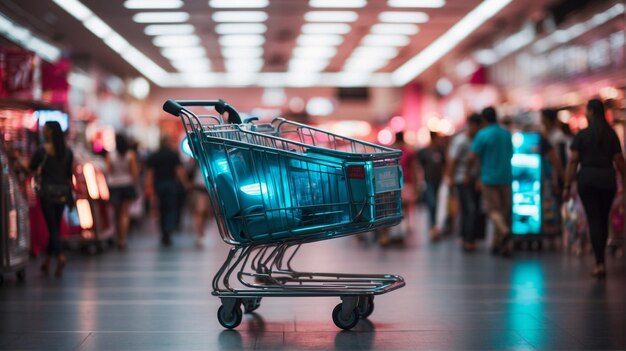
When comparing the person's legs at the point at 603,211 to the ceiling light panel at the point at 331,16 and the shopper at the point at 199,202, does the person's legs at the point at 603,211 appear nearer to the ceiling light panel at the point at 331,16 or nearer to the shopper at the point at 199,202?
the shopper at the point at 199,202

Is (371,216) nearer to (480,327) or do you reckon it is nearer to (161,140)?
(480,327)

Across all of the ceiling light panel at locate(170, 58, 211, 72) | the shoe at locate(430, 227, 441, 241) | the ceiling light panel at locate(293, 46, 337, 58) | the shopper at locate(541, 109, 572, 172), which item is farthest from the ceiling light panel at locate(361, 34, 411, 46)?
the shopper at locate(541, 109, 572, 172)

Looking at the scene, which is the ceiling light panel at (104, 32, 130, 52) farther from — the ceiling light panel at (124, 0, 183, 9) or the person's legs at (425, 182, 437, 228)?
the person's legs at (425, 182, 437, 228)

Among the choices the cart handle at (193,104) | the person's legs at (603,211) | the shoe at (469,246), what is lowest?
the shoe at (469,246)

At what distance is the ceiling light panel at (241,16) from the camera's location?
16969mm

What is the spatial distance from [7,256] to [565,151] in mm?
6691

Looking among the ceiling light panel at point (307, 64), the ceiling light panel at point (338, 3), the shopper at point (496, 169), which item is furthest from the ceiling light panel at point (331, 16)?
the ceiling light panel at point (307, 64)

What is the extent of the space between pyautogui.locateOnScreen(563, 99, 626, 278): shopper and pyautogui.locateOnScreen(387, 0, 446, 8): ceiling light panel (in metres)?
8.71

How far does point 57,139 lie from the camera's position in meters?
9.31

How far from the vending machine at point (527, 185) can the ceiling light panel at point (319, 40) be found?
11.8 m

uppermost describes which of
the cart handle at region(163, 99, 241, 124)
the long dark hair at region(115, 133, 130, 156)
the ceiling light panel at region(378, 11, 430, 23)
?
the ceiling light panel at region(378, 11, 430, 23)

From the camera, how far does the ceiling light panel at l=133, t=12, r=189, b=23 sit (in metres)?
15.6

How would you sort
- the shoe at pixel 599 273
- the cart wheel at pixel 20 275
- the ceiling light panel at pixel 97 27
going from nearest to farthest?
1. the shoe at pixel 599 273
2. the cart wheel at pixel 20 275
3. the ceiling light panel at pixel 97 27

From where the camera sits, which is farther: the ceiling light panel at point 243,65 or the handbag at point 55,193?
the ceiling light panel at point 243,65
